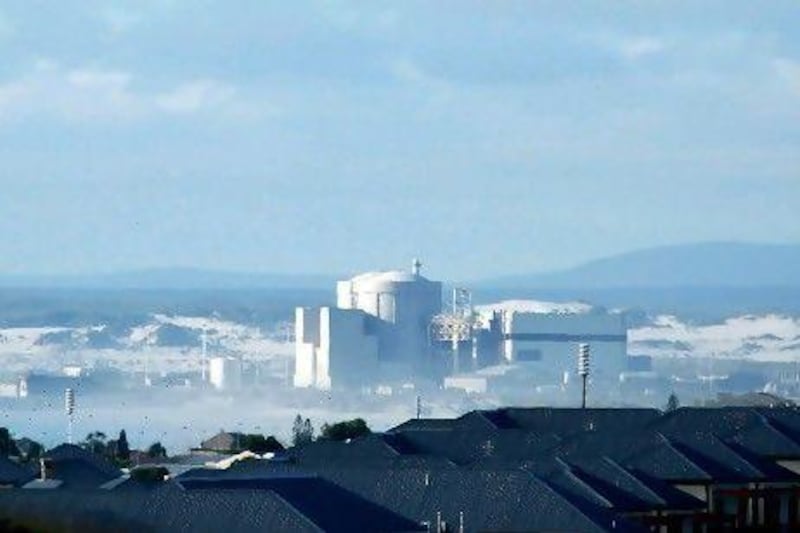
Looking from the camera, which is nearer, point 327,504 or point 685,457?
point 327,504

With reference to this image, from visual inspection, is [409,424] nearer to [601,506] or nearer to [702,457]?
[702,457]

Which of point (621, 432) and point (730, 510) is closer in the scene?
point (730, 510)

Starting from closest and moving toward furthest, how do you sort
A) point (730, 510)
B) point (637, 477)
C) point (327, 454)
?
point (637, 477)
point (730, 510)
point (327, 454)

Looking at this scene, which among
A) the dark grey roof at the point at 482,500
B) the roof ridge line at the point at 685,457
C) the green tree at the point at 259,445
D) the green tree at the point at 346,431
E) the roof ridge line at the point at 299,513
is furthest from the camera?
the green tree at the point at 346,431

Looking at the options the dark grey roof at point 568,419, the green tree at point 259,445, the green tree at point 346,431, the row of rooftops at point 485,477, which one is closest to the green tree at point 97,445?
the green tree at point 259,445

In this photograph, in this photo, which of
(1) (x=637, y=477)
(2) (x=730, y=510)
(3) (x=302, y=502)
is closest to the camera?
(3) (x=302, y=502)

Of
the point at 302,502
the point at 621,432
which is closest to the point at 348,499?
the point at 302,502

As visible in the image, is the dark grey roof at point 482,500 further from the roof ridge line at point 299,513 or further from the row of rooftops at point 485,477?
the roof ridge line at point 299,513

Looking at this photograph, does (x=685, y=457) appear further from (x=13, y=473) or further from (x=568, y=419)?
(x=568, y=419)

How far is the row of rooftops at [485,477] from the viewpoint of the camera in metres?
42.1

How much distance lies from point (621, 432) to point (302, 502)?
28055 mm

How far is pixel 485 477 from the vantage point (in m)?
49.9

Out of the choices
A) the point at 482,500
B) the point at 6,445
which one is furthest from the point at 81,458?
the point at 6,445

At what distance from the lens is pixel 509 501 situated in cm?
4847
